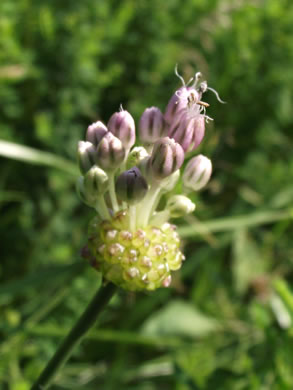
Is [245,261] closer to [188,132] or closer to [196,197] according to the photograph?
[196,197]

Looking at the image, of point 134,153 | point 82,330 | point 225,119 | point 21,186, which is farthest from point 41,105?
point 82,330

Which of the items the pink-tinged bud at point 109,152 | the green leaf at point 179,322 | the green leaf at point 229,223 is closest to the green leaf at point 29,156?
the green leaf at point 229,223

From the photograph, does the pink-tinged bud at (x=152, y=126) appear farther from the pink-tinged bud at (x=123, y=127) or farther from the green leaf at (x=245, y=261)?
the green leaf at (x=245, y=261)

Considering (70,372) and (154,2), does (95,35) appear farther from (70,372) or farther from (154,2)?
(70,372)

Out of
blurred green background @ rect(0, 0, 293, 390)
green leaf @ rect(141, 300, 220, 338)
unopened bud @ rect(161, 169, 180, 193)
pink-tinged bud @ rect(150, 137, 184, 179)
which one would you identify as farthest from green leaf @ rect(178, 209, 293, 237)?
pink-tinged bud @ rect(150, 137, 184, 179)

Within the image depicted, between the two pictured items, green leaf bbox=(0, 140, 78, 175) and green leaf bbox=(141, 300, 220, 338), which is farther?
green leaf bbox=(141, 300, 220, 338)

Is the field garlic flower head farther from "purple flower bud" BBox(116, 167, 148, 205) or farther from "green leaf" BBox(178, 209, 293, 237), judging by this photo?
"green leaf" BBox(178, 209, 293, 237)

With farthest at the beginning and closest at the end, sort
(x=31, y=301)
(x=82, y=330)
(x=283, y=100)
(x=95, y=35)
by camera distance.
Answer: (x=283, y=100) < (x=95, y=35) < (x=31, y=301) < (x=82, y=330)

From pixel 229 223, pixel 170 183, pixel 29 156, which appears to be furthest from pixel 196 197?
pixel 170 183
